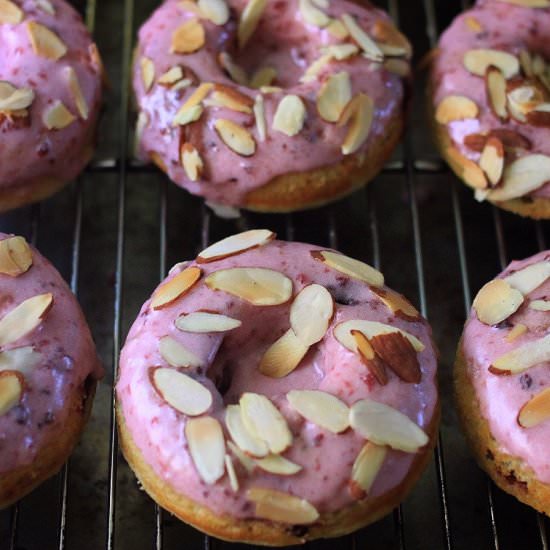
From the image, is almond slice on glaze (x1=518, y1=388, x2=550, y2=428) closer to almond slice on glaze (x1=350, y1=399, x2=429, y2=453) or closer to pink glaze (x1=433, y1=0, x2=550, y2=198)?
almond slice on glaze (x1=350, y1=399, x2=429, y2=453)

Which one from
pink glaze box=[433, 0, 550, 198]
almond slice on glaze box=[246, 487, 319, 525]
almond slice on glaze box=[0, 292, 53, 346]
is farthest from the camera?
pink glaze box=[433, 0, 550, 198]

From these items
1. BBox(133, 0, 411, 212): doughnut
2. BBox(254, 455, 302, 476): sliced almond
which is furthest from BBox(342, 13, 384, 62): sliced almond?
BBox(254, 455, 302, 476): sliced almond

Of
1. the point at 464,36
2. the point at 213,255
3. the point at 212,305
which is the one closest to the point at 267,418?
the point at 212,305

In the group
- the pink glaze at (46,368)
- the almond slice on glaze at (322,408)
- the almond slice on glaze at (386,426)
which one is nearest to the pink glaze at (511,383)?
the almond slice on glaze at (386,426)

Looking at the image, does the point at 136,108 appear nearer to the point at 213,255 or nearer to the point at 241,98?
the point at 241,98

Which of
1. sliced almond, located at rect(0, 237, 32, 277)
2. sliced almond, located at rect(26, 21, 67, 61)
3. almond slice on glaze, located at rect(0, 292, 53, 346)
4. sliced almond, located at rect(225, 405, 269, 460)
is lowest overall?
sliced almond, located at rect(225, 405, 269, 460)

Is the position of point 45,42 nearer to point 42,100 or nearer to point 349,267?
point 42,100
